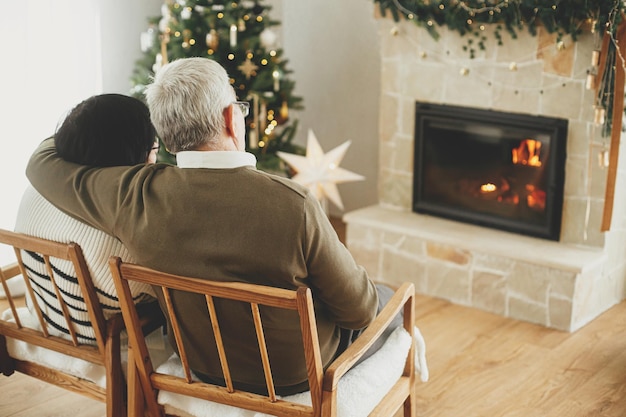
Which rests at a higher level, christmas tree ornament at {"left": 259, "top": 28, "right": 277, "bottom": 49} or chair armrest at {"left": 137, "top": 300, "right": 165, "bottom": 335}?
christmas tree ornament at {"left": 259, "top": 28, "right": 277, "bottom": 49}

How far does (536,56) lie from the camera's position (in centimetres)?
346

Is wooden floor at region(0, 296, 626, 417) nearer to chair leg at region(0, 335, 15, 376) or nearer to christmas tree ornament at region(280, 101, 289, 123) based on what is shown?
chair leg at region(0, 335, 15, 376)

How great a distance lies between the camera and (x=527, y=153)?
361 centimetres

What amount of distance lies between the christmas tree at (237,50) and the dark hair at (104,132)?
1.81 meters

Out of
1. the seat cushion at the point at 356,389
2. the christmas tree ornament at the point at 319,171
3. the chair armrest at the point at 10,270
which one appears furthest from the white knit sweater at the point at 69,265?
the christmas tree ornament at the point at 319,171

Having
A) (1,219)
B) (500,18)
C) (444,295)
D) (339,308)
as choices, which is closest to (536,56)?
(500,18)

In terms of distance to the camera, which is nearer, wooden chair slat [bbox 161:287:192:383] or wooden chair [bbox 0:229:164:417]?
wooden chair slat [bbox 161:287:192:383]

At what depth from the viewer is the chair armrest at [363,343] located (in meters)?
1.69

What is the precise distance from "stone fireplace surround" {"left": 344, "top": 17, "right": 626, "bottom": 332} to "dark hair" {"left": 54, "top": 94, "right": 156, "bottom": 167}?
78.0 inches

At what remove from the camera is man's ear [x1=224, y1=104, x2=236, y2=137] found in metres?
1.85

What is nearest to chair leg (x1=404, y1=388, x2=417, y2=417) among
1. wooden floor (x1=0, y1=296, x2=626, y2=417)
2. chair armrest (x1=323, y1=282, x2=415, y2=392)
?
chair armrest (x1=323, y1=282, x2=415, y2=392)

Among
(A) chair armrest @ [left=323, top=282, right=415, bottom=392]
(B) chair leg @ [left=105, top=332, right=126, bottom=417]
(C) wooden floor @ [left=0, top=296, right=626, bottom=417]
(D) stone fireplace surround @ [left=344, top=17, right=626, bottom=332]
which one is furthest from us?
(D) stone fireplace surround @ [left=344, top=17, right=626, bottom=332]

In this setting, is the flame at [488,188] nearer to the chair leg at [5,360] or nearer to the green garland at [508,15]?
the green garland at [508,15]

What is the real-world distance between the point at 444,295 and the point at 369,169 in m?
1.27
